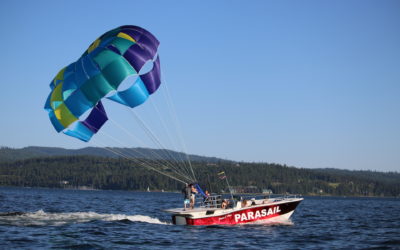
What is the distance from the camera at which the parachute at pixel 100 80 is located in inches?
917

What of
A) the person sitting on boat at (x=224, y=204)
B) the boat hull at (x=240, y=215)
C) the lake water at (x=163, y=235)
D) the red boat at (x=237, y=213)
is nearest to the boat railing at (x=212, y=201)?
the red boat at (x=237, y=213)

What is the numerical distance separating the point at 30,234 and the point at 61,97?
6658 mm

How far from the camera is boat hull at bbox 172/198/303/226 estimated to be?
25.9 meters

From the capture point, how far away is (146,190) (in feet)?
614

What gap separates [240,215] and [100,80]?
10518mm

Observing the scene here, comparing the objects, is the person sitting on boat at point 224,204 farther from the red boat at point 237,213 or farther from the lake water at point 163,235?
the lake water at point 163,235

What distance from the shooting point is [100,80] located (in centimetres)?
2327

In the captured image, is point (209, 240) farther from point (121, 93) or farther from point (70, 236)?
point (121, 93)

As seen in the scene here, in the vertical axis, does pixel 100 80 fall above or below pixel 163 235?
above

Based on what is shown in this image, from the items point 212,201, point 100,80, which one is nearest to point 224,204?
point 212,201

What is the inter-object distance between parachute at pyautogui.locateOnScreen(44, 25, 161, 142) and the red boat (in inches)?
261

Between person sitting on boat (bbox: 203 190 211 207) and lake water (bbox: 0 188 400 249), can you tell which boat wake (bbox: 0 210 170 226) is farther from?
person sitting on boat (bbox: 203 190 211 207)

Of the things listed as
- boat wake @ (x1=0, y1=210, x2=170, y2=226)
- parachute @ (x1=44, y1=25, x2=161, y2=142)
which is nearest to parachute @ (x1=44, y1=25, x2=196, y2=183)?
parachute @ (x1=44, y1=25, x2=161, y2=142)

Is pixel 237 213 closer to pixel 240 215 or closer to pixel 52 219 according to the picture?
pixel 240 215
